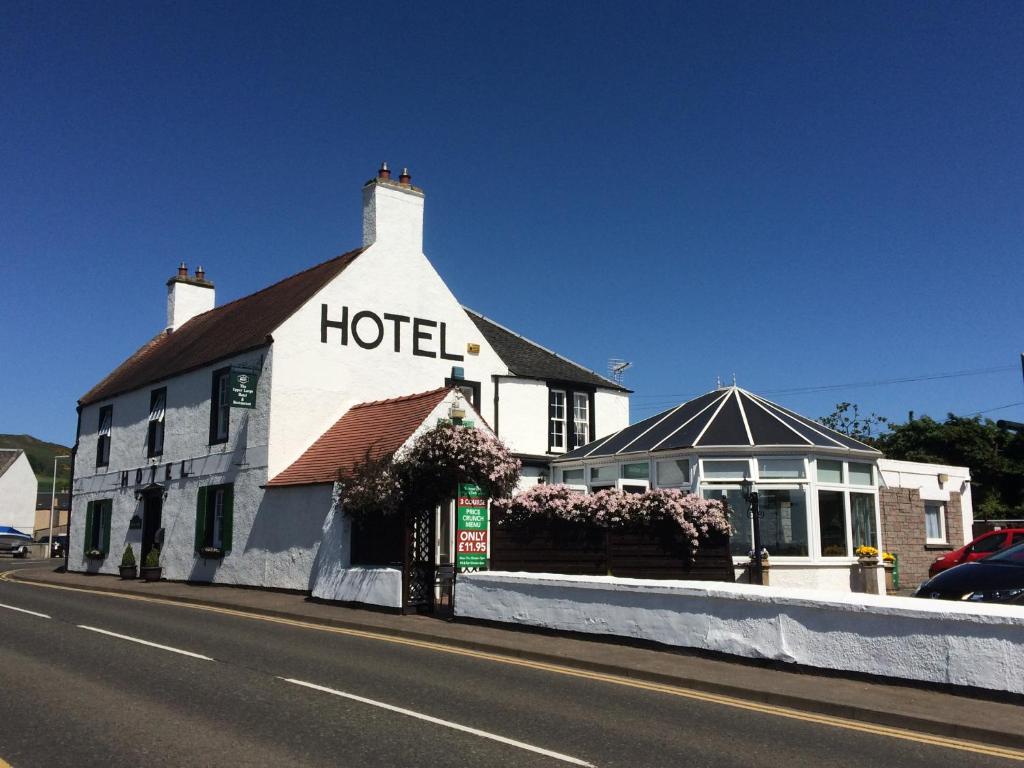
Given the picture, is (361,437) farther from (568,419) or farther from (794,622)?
(794,622)

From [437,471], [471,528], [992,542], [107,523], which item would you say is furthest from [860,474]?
[107,523]

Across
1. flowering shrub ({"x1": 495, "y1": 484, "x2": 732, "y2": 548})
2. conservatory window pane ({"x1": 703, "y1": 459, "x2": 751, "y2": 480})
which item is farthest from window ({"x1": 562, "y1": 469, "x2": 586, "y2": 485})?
flowering shrub ({"x1": 495, "y1": 484, "x2": 732, "y2": 548})

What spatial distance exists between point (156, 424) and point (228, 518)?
6.70m

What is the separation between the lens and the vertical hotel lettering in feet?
83.4

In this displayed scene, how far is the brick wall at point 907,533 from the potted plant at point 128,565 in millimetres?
22703

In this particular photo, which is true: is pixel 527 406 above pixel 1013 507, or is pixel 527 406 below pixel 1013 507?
above

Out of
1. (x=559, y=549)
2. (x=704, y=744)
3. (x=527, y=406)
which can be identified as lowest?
(x=704, y=744)

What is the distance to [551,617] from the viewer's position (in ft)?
46.3

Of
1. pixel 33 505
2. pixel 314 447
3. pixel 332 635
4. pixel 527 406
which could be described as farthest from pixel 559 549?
pixel 33 505

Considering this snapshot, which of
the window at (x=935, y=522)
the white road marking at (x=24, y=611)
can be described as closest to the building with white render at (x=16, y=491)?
the white road marking at (x=24, y=611)

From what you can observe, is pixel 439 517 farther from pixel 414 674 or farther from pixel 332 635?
pixel 414 674

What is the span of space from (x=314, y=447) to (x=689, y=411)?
1027 centimetres

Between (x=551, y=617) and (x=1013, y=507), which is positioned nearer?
(x=551, y=617)

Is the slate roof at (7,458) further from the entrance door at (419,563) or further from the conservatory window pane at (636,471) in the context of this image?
the entrance door at (419,563)
